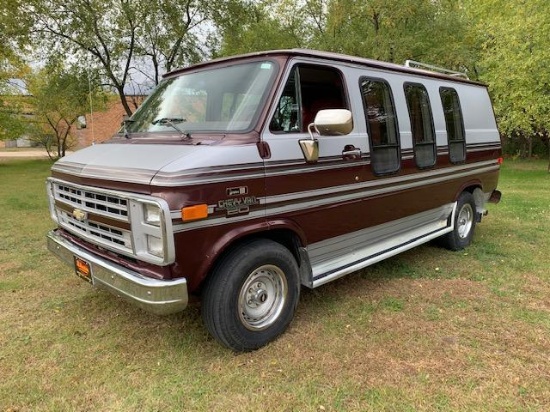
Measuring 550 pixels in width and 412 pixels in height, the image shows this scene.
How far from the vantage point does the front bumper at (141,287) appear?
298 cm

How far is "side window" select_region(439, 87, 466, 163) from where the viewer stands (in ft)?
18.9

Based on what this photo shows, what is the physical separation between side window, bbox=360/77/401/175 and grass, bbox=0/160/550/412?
4.64 feet

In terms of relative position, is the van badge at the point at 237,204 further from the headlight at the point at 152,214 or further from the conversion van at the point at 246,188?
the headlight at the point at 152,214

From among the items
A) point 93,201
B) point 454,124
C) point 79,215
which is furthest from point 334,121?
point 454,124

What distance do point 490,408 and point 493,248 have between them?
3.99m

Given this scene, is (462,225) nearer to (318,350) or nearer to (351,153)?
(351,153)

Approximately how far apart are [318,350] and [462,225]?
3938 millimetres

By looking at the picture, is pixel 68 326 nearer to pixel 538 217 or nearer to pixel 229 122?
pixel 229 122

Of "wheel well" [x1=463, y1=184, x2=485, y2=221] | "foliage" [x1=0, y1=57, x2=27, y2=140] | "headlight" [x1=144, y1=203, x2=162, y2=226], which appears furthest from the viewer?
"foliage" [x1=0, y1=57, x2=27, y2=140]

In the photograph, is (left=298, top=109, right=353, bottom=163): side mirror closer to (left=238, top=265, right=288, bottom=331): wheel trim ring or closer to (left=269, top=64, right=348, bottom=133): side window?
(left=269, top=64, right=348, bottom=133): side window

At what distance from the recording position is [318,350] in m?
3.57

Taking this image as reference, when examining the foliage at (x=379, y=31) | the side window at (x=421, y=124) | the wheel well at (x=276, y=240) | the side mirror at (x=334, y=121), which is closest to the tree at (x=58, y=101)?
the foliage at (x=379, y=31)

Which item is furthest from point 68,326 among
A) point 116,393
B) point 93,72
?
point 93,72

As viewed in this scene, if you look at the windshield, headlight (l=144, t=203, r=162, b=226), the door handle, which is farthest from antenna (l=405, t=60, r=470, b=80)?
headlight (l=144, t=203, r=162, b=226)
